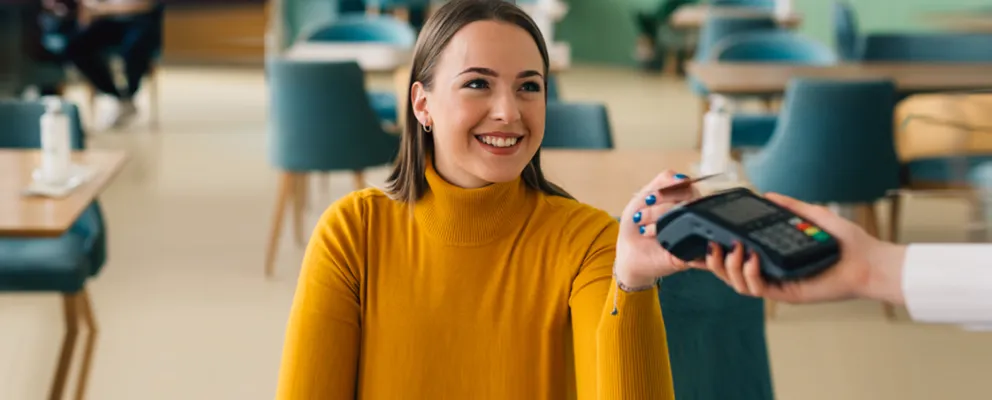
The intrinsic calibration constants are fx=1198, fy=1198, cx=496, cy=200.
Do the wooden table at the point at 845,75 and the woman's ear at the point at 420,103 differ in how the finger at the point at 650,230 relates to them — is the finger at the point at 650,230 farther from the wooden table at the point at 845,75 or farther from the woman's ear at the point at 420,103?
the wooden table at the point at 845,75

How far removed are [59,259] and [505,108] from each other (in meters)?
2.01

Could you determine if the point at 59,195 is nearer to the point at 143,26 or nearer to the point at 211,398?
the point at 211,398

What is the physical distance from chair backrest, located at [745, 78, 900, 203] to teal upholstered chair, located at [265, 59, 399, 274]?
1.32 m

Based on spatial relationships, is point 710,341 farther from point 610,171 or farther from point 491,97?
point 610,171

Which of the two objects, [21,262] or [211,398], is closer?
[21,262]

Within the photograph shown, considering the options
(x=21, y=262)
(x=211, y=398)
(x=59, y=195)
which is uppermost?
(x=59, y=195)

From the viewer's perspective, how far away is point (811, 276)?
805 millimetres

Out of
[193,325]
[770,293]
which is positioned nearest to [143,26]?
[193,325]

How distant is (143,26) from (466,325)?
23.0 ft

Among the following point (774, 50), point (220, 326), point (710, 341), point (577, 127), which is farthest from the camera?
point (774, 50)

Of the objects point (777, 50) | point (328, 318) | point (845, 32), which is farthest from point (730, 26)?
point (328, 318)

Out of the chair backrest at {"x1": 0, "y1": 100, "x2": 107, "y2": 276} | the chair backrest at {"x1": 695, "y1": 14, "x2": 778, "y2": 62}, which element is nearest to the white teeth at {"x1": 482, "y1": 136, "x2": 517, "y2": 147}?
the chair backrest at {"x1": 0, "y1": 100, "x2": 107, "y2": 276}

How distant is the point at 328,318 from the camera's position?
1350 millimetres

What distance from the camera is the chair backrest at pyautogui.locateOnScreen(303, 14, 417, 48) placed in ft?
19.1
